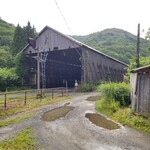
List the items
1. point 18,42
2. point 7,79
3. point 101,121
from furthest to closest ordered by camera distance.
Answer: point 18,42
point 7,79
point 101,121

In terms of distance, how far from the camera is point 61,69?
32.7 metres

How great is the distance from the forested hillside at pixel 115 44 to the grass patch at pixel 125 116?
48324 millimetres

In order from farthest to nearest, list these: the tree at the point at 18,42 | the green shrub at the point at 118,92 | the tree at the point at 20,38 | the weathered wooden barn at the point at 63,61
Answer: the tree at the point at 20,38 < the tree at the point at 18,42 < the weathered wooden barn at the point at 63,61 < the green shrub at the point at 118,92

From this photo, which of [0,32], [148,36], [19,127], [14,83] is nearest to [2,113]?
[19,127]

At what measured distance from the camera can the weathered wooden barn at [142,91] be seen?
884 cm

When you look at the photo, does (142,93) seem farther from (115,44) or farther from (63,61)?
(115,44)

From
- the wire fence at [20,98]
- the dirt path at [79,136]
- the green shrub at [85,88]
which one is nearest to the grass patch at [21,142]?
the dirt path at [79,136]

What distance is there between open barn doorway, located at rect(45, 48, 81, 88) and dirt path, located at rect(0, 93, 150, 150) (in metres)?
22.5

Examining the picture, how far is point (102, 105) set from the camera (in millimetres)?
11898

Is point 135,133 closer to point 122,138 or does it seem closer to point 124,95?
point 122,138

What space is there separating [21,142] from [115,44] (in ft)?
232

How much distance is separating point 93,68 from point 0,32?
200 feet

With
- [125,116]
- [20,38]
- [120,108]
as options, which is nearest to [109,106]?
[120,108]

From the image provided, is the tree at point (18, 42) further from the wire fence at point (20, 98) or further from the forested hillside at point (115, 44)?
the forested hillside at point (115, 44)
